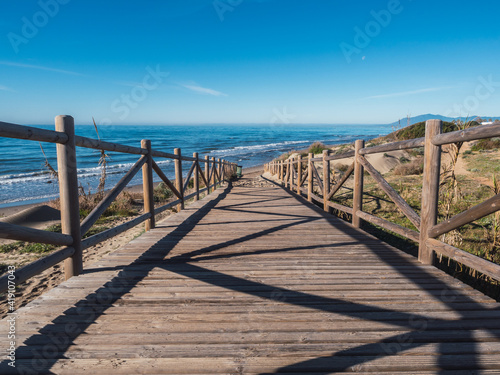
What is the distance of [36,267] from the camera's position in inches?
83.0

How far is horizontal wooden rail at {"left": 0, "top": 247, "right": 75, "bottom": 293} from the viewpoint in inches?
71.1

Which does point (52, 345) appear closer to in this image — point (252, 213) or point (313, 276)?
point (313, 276)

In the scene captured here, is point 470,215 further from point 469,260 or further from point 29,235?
point 29,235

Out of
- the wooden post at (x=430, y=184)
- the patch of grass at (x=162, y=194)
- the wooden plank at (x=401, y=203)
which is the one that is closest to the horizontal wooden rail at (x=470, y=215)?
the wooden post at (x=430, y=184)

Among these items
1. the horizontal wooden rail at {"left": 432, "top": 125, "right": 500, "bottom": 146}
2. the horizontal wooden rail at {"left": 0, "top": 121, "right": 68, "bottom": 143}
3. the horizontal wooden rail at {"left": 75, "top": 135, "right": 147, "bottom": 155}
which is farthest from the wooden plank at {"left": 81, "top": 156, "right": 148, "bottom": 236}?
the horizontal wooden rail at {"left": 432, "top": 125, "right": 500, "bottom": 146}

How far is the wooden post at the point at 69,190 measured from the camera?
2.48m

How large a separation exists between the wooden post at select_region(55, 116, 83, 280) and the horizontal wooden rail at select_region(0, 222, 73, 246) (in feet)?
0.29

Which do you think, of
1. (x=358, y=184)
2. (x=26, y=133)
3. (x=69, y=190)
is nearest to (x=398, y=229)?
(x=358, y=184)

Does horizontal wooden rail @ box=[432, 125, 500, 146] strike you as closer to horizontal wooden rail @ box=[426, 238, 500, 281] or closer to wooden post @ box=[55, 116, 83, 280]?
horizontal wooden rail @ box=[426, 238, 500, 281]

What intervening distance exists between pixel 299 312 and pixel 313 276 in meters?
0.64

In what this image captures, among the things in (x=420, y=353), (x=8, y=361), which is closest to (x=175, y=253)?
(x=8, y=361)

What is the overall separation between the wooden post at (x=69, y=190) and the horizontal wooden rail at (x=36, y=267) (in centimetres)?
11

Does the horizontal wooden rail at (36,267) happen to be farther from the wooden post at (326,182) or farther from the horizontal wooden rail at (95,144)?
the wooden post at (326,182)

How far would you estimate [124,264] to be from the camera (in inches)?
115
